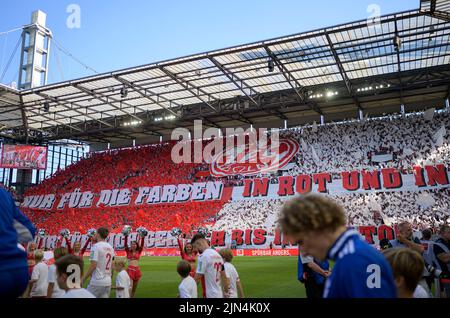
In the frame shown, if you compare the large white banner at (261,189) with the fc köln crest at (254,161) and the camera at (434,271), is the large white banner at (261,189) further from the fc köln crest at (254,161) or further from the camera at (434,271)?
the camera at (434,271)

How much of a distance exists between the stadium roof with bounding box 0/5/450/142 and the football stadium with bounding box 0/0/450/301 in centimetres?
Answer: 13

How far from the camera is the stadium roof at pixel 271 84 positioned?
22062 mm

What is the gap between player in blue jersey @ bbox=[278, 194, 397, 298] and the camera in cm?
221

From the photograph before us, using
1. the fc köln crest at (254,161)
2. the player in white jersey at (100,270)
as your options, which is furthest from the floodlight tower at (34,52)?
the player in white jersey at (100,270)

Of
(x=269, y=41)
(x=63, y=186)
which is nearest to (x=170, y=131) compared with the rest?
(x=63, y=186)

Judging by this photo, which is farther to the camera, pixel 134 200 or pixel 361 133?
pixel 134 200

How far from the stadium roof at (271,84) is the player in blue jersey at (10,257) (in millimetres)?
20354

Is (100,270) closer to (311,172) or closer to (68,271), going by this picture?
(68,271)

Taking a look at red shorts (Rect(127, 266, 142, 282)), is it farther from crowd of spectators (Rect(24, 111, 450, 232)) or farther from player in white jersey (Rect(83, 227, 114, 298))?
crowd of spectators (Rect(24, 111, 450, 232))

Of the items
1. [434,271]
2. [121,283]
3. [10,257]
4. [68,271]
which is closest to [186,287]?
[121,283]

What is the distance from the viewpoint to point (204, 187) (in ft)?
116

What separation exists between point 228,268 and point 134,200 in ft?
104

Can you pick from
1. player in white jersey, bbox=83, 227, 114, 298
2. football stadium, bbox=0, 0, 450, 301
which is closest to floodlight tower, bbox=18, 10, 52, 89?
football stadium, bbox=0, 0, 450, 301
